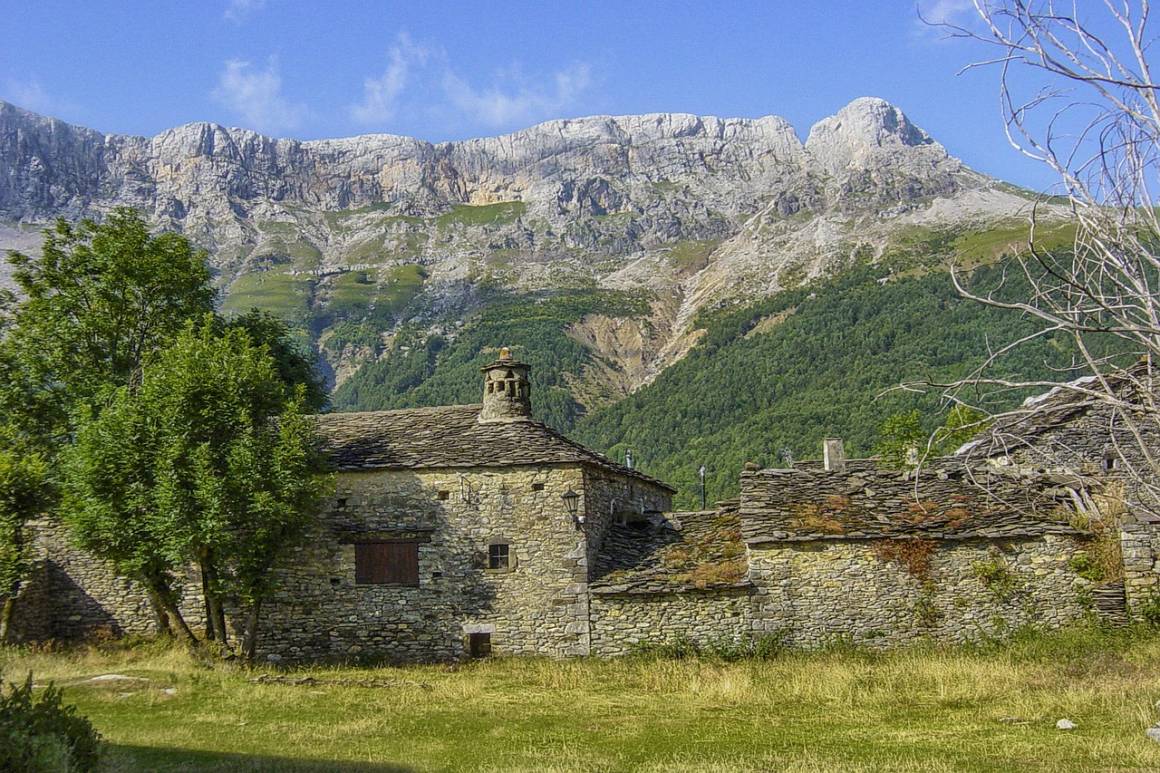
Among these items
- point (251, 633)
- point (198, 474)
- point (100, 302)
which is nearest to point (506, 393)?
point (198, 474)

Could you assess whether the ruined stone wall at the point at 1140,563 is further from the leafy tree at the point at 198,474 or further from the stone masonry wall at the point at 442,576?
the leafy tree at the point at 198,474

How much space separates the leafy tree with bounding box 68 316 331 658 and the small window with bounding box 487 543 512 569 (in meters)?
4.03

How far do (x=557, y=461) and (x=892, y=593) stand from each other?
24.9 ft

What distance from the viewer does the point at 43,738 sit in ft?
26.6

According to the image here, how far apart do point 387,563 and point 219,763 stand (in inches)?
414

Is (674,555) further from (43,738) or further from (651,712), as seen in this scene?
(43,738)

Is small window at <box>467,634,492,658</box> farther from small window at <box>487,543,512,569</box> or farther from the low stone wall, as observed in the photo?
the low stone wall

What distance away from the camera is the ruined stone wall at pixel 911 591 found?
786 inches

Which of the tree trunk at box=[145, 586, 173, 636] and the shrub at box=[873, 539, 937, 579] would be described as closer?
the shrub at box=[873, 539, 937, 579]

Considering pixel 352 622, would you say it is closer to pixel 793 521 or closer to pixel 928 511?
pixel 793 521

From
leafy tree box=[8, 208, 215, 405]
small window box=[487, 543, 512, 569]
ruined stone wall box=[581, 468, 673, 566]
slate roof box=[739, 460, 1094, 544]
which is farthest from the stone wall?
slate roof box=[739, 460, 1094, 544]

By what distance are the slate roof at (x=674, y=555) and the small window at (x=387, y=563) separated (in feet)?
13.6

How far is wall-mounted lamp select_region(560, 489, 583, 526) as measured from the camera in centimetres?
2195

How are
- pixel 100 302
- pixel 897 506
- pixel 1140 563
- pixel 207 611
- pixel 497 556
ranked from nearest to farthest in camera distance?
1. pixel 1140 563
2. pixel 897 506
3. pixel 497 556
4. pixel 207 611
5. pixel 100 302
